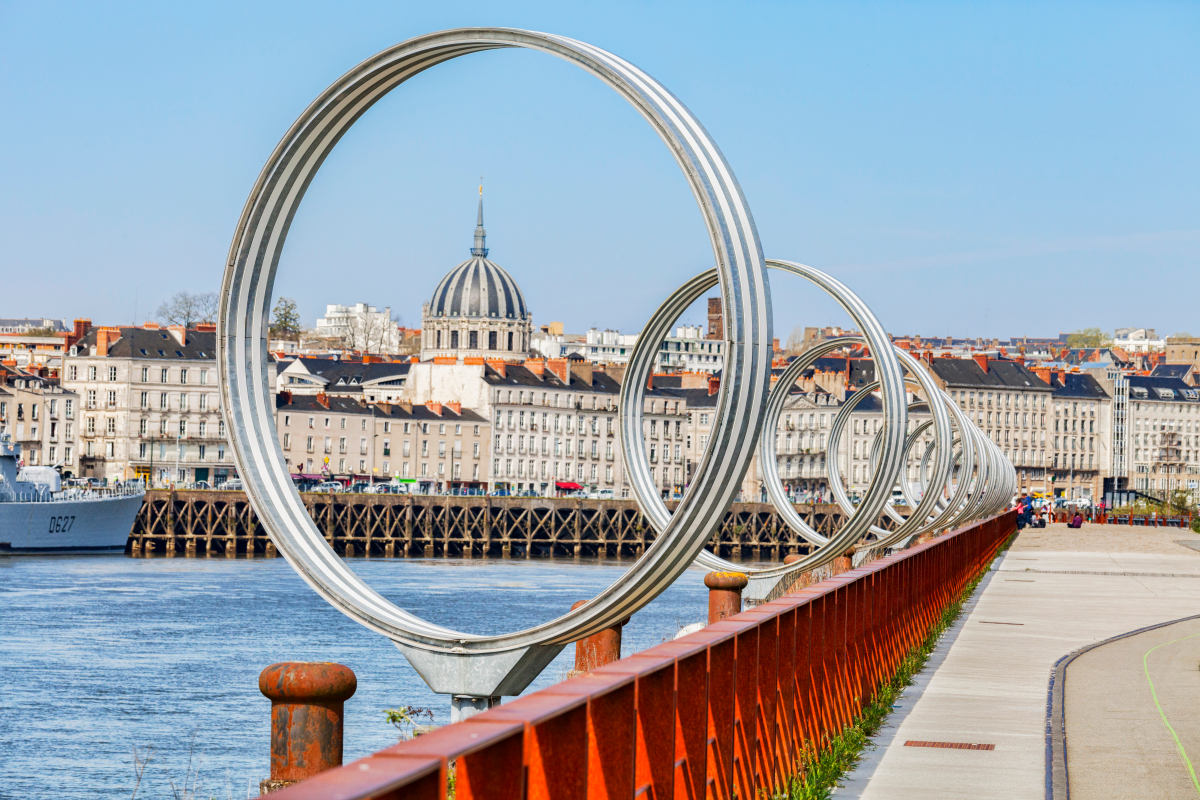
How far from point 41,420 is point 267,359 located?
374 ft

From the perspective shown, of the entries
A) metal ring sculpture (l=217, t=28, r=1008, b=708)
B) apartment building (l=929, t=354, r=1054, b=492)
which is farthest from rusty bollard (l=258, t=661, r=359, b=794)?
apartment building (l=929, t=354, r=1054, b=492)

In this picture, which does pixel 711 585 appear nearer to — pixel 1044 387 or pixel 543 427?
pixel 543 427

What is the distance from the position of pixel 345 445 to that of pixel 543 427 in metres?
16.9

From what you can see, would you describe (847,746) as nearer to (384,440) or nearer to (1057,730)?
(1057,730)

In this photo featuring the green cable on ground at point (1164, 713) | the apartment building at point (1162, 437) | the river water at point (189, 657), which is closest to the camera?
the green cable on ground at point (1164, 713)

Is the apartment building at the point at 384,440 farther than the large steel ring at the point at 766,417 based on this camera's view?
Yes

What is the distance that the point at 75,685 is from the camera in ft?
104

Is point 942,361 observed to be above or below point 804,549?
above

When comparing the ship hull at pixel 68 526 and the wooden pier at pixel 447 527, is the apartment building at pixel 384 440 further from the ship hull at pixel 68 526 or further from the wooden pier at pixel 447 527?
the ship hull at pixel 68 526

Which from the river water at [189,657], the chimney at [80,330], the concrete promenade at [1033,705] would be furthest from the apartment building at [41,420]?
the concrete promenade at [1033,705]

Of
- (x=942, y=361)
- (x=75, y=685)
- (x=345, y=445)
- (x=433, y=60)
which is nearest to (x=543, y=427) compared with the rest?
(x=345, y=445)

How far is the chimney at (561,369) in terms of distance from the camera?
13062 centimetres

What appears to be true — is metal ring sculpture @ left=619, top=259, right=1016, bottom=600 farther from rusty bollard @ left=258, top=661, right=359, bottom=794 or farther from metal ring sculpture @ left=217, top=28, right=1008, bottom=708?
rusty bollard @ left=258, top=661, right=359, bottom=794

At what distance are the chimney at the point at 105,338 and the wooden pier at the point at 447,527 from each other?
20.1 meters
